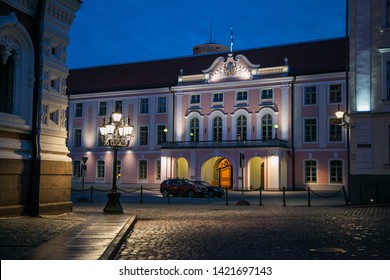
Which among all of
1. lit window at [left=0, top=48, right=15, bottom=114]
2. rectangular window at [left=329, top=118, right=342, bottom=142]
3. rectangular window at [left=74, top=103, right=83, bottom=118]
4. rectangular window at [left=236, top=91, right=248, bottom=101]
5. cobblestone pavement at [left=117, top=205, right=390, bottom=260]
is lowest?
cobblestone pavement at [left=117, top=205, right=390, bottom=260]

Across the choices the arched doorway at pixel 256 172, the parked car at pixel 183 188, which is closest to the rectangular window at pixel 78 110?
the arched doorway at pixel 256 172

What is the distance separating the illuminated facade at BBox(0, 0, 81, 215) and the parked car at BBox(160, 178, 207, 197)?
18.6 meters

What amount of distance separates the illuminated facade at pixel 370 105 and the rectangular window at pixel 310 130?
23473mm

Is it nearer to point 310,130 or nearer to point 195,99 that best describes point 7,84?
point 310,130

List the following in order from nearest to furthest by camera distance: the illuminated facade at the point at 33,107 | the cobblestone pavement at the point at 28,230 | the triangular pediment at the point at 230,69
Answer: the cobblestone pavement at the point at 28,230 → the illuminated facade at the point at 33,107 → the triangular pediment at the point at 230,69

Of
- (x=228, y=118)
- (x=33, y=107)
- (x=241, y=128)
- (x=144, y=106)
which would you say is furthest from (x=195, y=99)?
(x=33, y=107)

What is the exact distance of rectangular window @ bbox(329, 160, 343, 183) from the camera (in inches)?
1823

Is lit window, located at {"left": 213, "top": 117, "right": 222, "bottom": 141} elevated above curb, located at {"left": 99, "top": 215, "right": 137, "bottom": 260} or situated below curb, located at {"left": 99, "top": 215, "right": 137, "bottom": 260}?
above

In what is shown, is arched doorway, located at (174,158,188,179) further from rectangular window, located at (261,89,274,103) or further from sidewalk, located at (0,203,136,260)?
sidewalk, located at (0,203,136,260)

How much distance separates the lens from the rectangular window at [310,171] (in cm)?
4762

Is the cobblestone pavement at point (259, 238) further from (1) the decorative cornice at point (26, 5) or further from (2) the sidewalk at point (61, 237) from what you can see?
(1) the decorative cornice at point (26, 5)

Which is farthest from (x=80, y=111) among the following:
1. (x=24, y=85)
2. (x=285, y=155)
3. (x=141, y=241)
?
(x=141, y=241)

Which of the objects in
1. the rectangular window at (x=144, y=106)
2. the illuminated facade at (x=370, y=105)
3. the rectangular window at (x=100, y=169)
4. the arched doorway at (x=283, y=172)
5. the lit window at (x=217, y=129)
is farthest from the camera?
the rectangular window at (x=100, y=169)

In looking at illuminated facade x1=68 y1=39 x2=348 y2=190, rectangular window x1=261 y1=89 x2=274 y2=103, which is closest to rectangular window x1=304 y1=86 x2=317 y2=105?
illuminated facade x1=68 y1=39 x2=348 y2=190
